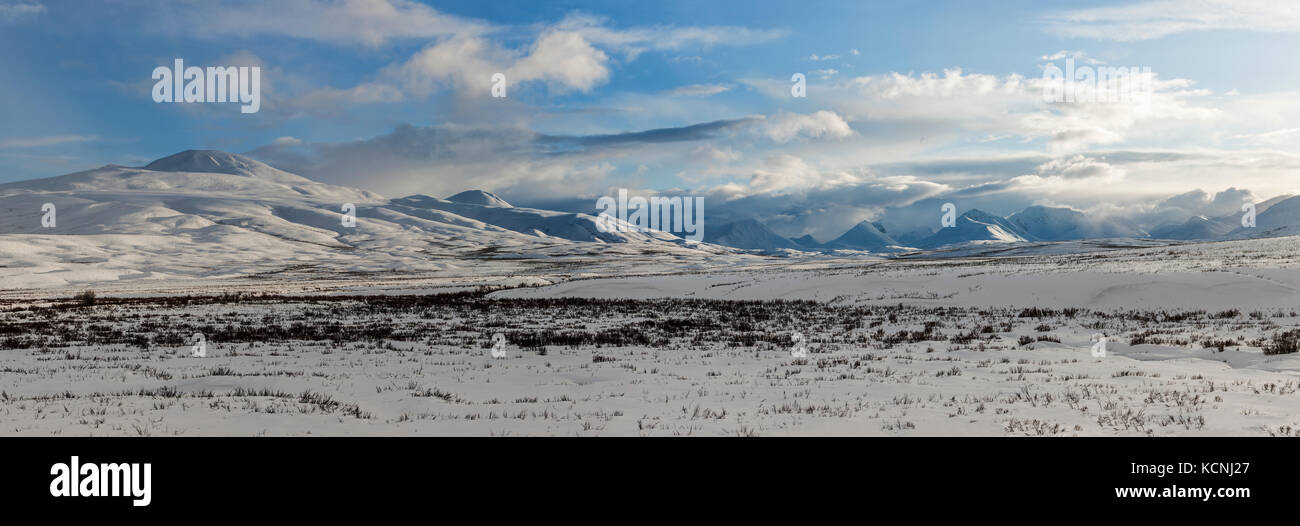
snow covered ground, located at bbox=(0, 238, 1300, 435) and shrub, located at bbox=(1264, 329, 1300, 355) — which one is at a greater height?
shrub, located at bbox=(1264, 329, 1300, 355)

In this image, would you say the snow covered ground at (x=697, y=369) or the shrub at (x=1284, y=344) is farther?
the shrub at (x=1284, y=344)

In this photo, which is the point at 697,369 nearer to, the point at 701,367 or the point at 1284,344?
the point at 701,367

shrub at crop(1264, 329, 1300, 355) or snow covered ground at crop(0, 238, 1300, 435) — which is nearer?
snow covered ground at crop(0, 238, 1300, 435)

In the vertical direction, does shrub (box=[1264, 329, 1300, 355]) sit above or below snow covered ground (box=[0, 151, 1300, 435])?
above

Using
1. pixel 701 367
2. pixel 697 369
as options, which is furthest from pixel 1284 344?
pixel 697 369

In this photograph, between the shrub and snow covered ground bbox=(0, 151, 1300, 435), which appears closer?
snow covered ground bbox=(0, 151, 1300, 435)

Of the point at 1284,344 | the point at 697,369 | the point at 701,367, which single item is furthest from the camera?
the point at 1284,344

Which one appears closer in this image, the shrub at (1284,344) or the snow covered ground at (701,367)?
the snow covered ground at (701,367)

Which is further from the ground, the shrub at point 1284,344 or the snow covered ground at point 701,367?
the shrub at point 1284,344

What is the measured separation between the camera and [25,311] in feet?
141
